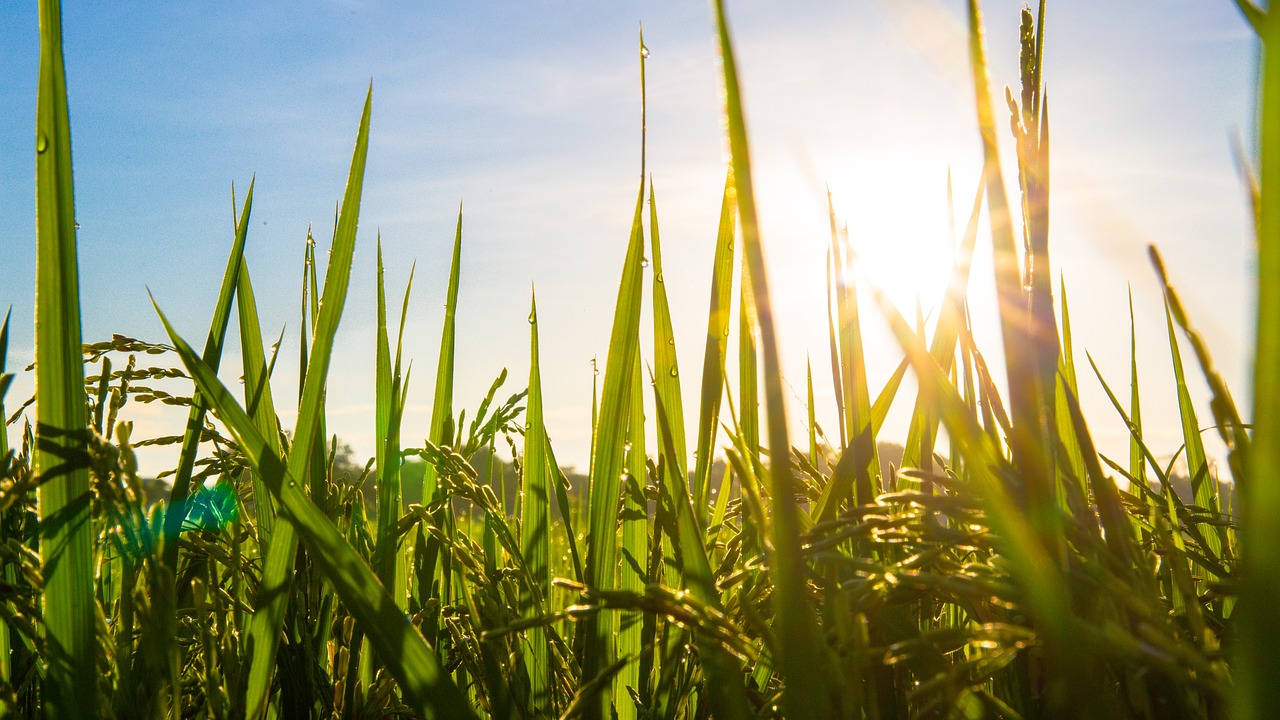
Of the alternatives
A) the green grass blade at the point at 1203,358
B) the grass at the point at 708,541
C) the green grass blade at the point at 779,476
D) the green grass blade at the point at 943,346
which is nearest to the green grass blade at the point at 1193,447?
the grass at the point at 708,541

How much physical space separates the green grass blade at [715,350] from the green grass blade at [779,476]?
0.47 meters

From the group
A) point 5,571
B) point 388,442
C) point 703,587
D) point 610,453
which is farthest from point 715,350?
point 5,571

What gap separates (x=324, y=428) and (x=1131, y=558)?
1300 millimetres

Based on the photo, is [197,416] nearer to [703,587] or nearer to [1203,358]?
[703,587]

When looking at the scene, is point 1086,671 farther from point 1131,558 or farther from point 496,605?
point 496,605

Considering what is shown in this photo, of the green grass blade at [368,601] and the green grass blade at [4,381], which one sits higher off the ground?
the green grass blade at [4,381]

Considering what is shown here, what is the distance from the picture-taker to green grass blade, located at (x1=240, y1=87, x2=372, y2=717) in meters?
1.00

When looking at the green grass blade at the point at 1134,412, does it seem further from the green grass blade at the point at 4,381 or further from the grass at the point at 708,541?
the green grass blade at the point at 4,381

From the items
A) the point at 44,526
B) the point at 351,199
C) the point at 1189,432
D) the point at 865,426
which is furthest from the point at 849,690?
the point at 1189,432

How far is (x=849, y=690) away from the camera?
2.19 ft

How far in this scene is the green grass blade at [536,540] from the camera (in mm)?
1270

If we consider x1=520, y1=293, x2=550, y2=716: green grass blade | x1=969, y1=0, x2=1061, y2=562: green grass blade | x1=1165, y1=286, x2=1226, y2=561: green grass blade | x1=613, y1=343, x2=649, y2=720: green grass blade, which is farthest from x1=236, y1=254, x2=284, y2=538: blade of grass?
x1=1165, y1=286, x2=1226, y2=561: green grass blade

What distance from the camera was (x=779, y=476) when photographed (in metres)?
0.59

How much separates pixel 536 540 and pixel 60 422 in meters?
0.69
